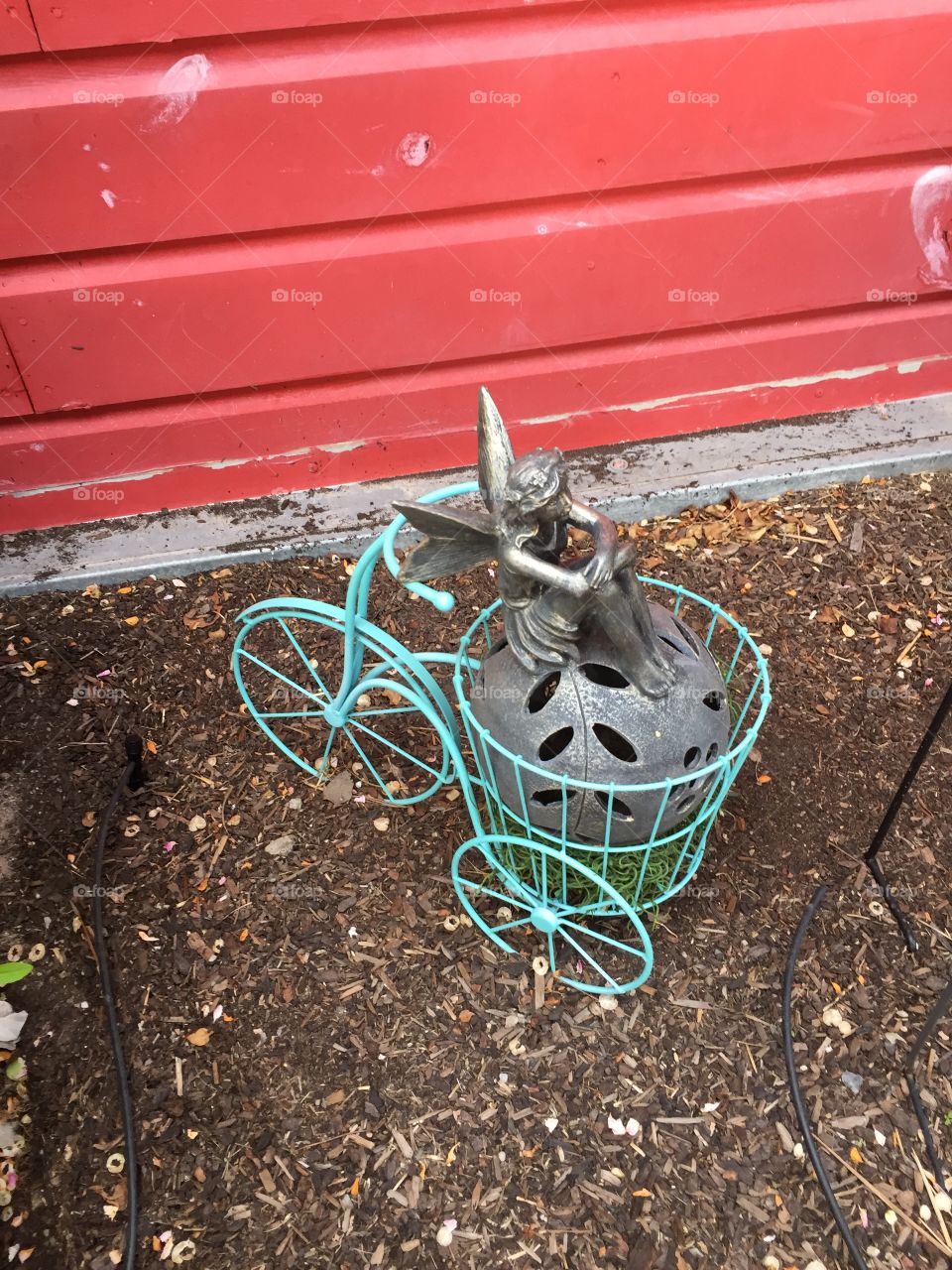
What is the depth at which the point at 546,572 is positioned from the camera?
2465 millimetres

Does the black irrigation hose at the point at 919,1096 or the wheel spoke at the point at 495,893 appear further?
the wheel spoke at the point at 495,893

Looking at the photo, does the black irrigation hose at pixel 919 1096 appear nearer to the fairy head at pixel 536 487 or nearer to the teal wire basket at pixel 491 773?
the teal wire basket at pixel 491 773

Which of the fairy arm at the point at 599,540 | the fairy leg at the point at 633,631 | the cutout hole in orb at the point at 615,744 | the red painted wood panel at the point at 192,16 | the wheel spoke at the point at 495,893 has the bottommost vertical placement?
the wheel spoke at the point at 495,893

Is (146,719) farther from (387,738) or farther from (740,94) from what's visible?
(740,94)

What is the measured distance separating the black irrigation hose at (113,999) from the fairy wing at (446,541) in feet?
5.28

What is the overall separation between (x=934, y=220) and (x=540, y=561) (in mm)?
3292

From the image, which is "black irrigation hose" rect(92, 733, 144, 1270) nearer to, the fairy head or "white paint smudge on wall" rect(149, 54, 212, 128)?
the fairy head

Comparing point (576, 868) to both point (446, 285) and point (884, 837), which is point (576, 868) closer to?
point (884, 837)

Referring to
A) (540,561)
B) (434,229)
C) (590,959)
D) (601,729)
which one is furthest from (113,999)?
(434,229)

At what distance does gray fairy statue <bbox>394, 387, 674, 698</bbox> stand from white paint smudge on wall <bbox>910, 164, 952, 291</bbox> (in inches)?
119

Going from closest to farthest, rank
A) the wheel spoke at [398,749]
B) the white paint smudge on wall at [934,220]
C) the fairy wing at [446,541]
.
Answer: the fairy wing at [446,541] < the wheel spoke at [398,749] < the white paint smudge on wall at [934,220]

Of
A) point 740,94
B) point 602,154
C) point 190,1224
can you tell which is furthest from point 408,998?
point 740,94

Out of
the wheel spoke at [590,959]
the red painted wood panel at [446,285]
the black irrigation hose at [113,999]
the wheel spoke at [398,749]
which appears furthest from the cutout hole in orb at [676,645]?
the red painted wood panel at [446,285]

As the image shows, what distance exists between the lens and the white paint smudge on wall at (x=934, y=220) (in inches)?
175
